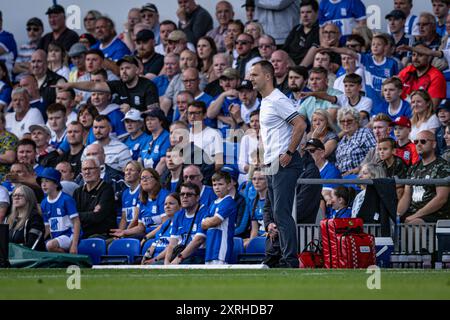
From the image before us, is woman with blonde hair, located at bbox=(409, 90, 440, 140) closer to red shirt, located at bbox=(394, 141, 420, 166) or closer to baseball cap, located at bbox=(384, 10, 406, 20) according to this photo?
red shirt, located at bbox=(394, 141, 420, 166)

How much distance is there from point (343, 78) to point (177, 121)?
2131mm

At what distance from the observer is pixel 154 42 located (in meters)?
17.7

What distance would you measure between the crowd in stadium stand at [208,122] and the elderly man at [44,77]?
0.07 feet

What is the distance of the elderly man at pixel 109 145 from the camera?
1520cm

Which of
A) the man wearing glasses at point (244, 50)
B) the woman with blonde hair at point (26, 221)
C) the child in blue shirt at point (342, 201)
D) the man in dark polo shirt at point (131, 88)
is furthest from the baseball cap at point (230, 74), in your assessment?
the child in blue shirt at point (342, 201)

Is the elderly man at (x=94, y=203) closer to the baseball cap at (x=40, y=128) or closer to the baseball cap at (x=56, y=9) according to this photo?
the baseball cap at (x=40, y=128)

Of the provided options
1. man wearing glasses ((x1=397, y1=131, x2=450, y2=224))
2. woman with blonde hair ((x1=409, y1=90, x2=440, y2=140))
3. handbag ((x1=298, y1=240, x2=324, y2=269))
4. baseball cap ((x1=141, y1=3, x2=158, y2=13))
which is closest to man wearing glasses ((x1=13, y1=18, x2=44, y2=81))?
baseball cap ((x1=141, y1=3, x2=158, y2=13))

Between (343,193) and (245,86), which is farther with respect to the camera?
(245,86)

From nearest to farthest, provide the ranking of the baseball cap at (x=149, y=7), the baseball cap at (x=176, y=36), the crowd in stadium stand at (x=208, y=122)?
the crowd in stadium stand at (x=208, y=122), the baseball cap at (x=176, y=36), the baseball cap at (x=149, y=7)

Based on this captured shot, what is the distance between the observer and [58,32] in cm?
1862

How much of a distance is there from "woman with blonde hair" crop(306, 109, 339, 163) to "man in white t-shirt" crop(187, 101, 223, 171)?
44.2 inches

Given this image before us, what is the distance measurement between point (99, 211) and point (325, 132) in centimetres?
290

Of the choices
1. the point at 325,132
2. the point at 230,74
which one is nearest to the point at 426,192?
the point at 325,132

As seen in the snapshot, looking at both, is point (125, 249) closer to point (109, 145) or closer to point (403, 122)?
point (109, 145)
